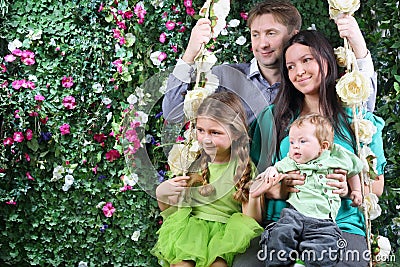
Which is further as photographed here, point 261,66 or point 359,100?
point 261,66

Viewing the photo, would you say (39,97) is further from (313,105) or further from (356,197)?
(356,197)

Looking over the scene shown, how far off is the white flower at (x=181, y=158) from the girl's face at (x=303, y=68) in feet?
1.57

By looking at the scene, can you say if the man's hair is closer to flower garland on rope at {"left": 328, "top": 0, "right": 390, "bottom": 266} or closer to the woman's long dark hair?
the woman's long dark hair

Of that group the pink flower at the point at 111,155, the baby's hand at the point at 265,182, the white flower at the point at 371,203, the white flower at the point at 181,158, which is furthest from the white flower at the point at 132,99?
the white flower at the point at 371,203

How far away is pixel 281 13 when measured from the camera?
2.76m

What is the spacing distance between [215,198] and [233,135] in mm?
243

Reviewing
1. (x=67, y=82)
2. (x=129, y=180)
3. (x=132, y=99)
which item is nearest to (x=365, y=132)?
(x=132, y=99)

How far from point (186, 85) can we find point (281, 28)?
45cm

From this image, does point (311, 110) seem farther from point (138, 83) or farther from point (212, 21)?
point (138, 83)

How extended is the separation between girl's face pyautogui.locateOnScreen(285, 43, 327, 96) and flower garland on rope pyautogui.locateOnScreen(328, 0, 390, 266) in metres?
0.10

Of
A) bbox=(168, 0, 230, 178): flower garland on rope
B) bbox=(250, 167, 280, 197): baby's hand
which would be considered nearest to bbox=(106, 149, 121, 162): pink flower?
bbox=(168, 0, 230, 178): flower garland on rope

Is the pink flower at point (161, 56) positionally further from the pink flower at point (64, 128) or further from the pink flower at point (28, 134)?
the pink flower at point (28, 134)

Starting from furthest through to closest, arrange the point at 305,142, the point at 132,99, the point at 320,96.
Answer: the point at 132,99 → the point at 320,96 → the point at 305,142

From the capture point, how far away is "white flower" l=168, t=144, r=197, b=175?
8.32 ft
